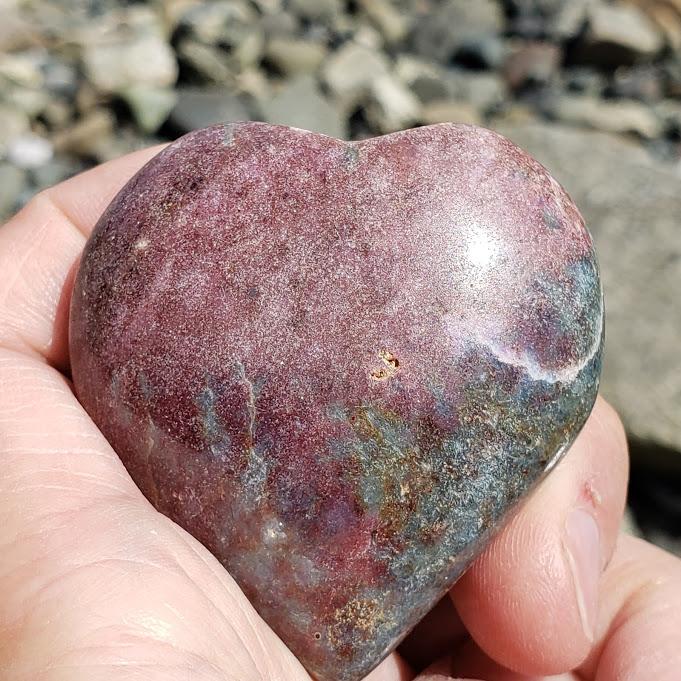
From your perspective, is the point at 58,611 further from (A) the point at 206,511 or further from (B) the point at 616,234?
(B) the point at 616,234

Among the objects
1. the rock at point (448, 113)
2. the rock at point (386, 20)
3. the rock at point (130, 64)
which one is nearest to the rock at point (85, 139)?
the rock at point (130, 64)

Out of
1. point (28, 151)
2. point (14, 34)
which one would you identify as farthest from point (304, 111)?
point (14, 34)

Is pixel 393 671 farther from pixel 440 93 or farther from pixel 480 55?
pixel 480 55

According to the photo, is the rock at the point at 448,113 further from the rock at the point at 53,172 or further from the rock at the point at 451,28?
the rock at the point at 53,172

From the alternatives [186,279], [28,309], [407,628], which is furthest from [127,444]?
[407,628]

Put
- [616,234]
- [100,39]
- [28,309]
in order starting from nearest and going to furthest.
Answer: [28,309] < [616,234] < [100,39]

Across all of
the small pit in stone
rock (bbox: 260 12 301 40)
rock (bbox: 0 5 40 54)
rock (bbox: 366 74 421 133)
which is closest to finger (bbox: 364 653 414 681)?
the small pit in stone

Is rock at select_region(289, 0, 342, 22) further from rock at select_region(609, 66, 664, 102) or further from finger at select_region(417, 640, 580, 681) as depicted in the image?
finger at select_region(417, 640, 580, 681)
